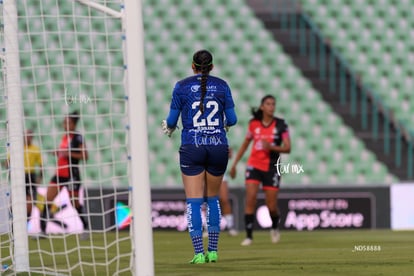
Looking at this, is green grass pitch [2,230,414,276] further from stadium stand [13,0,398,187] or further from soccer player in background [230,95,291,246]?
stadium stand [13,0,398,187]

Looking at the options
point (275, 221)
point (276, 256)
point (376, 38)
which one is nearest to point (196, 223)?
point (276, 256)

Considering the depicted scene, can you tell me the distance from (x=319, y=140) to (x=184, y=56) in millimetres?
3344

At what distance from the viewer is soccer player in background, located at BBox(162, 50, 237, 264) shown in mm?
9062

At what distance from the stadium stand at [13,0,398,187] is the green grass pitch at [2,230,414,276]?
4433mm

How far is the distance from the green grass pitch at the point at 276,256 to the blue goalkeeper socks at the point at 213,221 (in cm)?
24

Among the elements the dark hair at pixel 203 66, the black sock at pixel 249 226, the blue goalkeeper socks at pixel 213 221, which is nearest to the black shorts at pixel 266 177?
the black sock at pixel 249 226

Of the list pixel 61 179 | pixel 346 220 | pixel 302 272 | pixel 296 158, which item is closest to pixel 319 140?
pixel 296 158

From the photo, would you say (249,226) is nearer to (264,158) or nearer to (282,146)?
(264,158)

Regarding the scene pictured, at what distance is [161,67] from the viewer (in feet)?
70.9

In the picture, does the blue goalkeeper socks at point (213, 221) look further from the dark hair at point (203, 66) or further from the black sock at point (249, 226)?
the black sock at point (249, 226)

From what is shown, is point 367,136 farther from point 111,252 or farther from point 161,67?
point 111,252

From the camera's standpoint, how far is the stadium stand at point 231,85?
20469mm

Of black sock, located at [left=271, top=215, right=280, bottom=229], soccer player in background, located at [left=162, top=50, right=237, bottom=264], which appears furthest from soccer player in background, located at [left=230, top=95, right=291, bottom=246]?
soccer player in background, located at [left=162, top=50, right=237, bottom=264]

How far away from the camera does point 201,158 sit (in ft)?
29.7
